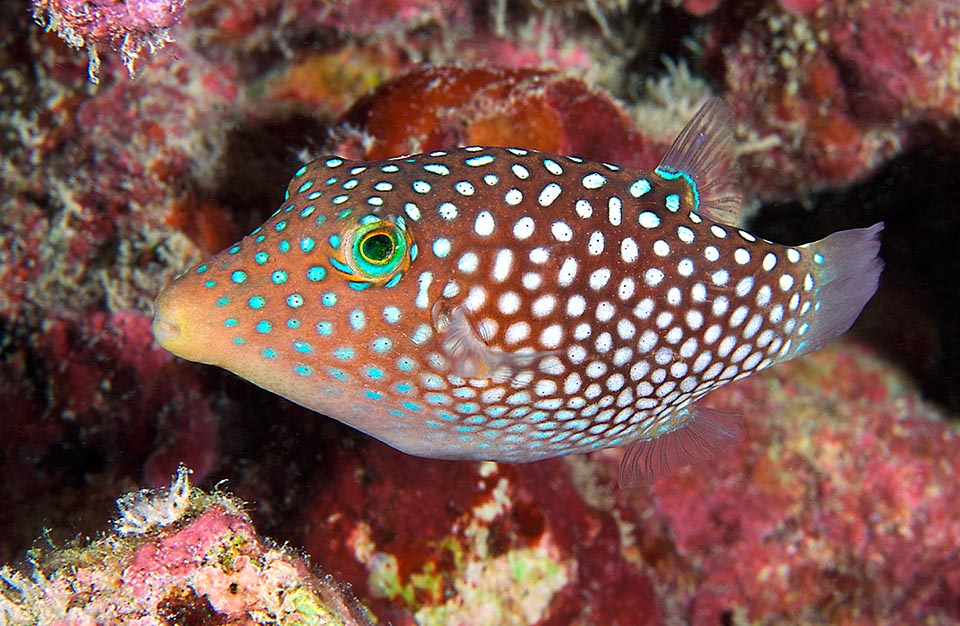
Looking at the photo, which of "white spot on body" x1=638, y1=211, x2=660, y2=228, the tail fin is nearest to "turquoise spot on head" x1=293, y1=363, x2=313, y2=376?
"white spot on body" x1=638, y1=211, x2=660, y2=228

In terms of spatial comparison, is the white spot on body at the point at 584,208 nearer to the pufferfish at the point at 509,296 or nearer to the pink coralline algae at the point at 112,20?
the pufferfish at the point at 509,296

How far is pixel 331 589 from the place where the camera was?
2.03 metres

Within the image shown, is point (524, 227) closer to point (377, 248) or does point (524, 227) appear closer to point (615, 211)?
point (615, 211)

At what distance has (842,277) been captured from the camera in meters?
2.67

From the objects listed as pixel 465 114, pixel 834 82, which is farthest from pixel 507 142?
pixel 834 82

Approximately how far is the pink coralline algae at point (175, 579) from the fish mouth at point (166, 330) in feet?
1.35

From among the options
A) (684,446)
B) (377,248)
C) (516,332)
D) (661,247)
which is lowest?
(684,446)

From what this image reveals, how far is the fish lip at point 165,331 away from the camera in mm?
1944

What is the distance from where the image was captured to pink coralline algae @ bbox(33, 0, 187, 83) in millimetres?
2287

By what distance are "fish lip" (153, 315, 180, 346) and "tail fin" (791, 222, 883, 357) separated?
2.40 metres

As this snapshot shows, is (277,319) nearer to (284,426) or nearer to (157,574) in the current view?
(157,574)

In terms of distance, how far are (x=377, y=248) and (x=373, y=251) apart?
0.02 metres

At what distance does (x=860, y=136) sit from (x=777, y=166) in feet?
1.71

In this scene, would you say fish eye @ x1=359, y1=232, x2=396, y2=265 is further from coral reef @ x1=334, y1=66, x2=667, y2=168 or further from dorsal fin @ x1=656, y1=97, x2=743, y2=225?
coral reef @ x1=334, y1=66, x2=667, y2=168
